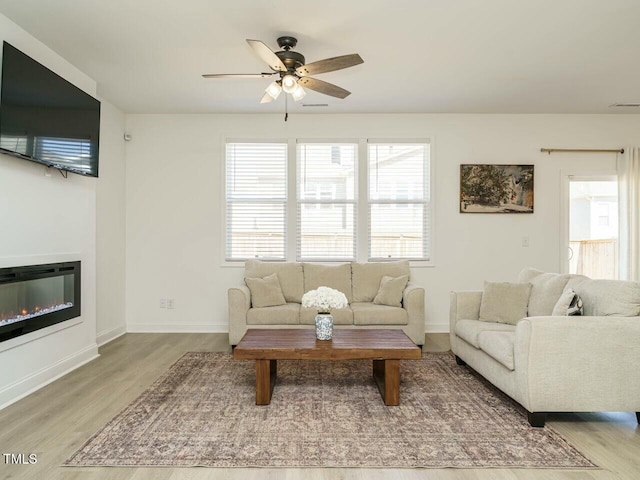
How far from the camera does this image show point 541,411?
2480mm

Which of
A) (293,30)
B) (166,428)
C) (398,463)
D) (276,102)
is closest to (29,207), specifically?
(166,428)

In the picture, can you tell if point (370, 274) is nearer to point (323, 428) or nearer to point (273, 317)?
point (273, 317)

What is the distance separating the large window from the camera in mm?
5172

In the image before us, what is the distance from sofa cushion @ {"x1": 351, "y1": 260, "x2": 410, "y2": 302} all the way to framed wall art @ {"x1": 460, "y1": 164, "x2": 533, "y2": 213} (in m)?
1.23

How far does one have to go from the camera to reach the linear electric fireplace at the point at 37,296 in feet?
9.28

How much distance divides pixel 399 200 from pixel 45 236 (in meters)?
3.86

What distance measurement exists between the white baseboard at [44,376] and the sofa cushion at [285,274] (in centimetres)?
178

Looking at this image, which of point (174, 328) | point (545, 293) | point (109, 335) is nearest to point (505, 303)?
point (545, 293)

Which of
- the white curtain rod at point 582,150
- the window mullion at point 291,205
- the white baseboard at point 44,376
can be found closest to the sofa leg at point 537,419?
the window mullion at point 291,205

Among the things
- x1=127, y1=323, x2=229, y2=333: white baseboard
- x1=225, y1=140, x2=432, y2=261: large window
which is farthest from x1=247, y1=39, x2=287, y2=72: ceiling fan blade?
x1=127, y1=323, x2=229, y2=333: white baseboard

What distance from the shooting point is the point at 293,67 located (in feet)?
9.80

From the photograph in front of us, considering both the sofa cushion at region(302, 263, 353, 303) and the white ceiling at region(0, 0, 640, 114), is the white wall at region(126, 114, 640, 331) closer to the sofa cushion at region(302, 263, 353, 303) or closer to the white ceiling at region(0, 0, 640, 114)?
the white ceiling at region(0, 0, 640, 114)

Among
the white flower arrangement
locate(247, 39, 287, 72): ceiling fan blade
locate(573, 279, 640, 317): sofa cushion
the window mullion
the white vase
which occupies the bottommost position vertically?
the white vase

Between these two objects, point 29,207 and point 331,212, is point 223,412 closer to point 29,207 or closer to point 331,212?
point 29,207
